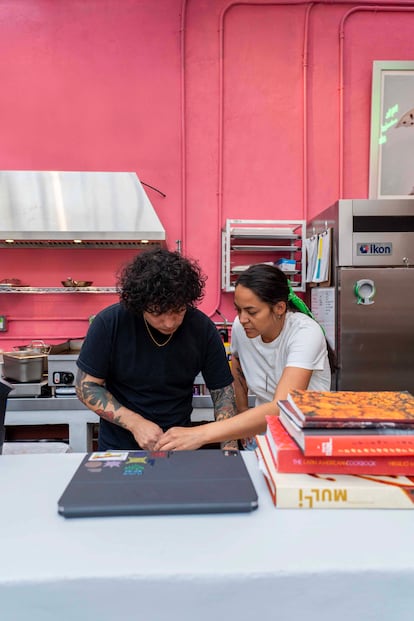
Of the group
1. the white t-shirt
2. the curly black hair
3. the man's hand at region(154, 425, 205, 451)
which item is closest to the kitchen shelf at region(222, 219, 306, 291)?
the white t-shirt

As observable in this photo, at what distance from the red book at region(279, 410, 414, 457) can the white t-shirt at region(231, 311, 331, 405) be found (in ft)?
2.06

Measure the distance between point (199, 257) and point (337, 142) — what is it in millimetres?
1321

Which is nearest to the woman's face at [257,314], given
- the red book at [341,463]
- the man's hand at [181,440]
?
the man's hand at [181,440]

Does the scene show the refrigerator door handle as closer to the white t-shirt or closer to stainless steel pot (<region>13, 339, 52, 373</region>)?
the white t-shirt

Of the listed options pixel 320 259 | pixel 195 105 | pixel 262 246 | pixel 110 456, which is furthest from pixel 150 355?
pixel 195 105

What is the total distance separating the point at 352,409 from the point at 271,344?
76 cm

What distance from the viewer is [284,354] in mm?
1480

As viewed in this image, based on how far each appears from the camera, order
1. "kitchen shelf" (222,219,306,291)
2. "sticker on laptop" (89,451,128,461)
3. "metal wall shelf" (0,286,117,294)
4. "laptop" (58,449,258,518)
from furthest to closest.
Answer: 1. "kitchen shelf" (222,219,306,291)
2. "metal wall shelf" (0,286,117,294)
3. "sticker on laptop" (89,451,128,461)
4. "laptop" (58,449,258,518)

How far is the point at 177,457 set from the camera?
2.88 ft

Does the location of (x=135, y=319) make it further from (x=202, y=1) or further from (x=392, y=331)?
(x=202, y=1)

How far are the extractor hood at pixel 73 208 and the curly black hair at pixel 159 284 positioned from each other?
114cm

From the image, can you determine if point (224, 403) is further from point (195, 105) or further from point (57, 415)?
point (195, 105)

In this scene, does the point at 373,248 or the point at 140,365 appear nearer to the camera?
the point at 140,365

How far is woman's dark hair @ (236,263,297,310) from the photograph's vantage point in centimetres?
144
